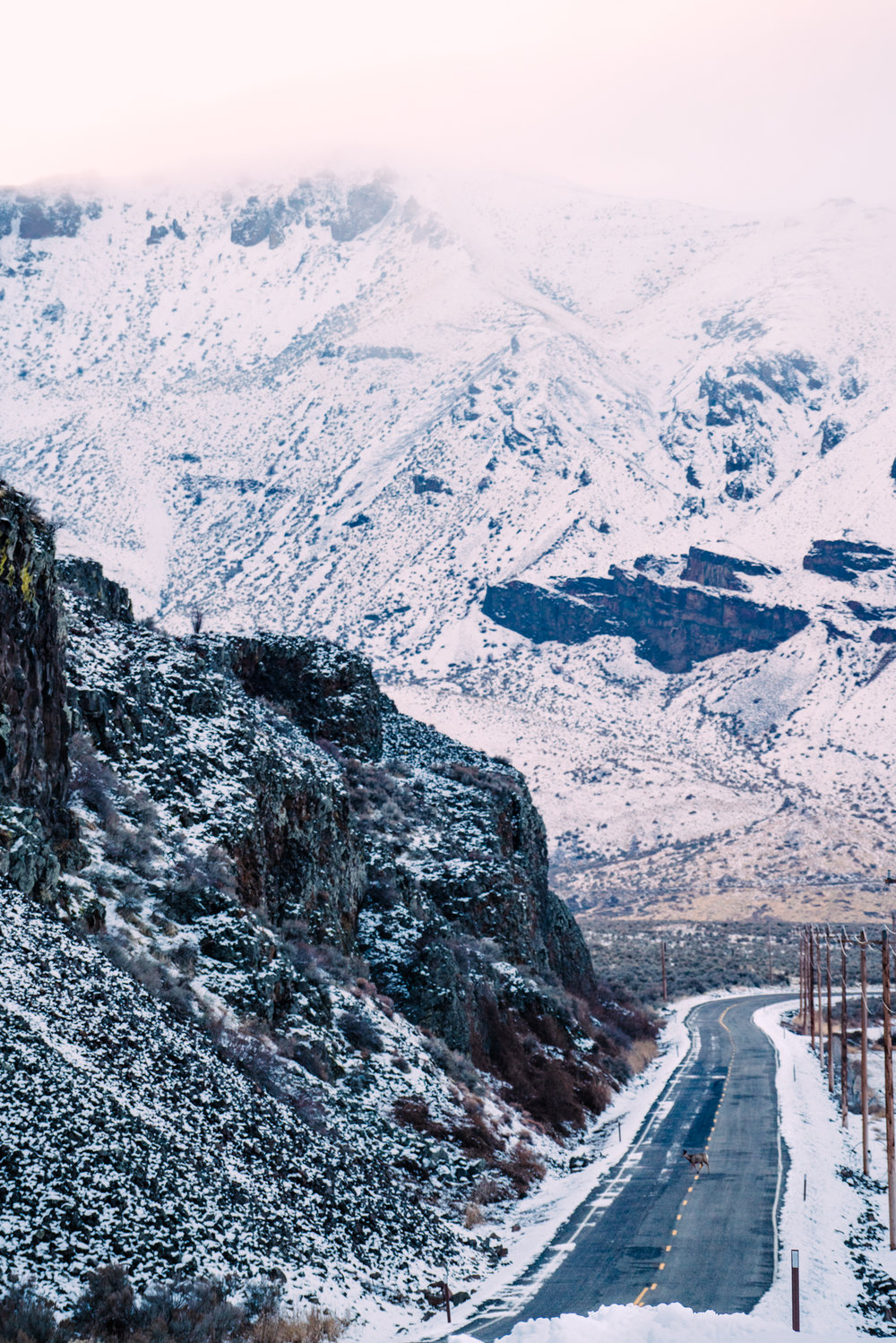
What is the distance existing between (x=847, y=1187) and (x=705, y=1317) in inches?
656

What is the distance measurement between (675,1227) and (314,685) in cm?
2849

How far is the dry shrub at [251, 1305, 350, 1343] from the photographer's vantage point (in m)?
18.3

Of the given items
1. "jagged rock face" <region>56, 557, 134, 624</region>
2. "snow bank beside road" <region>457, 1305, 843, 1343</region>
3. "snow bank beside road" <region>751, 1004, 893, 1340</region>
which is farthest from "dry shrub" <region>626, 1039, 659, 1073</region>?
"snow bank beside road" <region>457, 1305, 843, 1343</region>

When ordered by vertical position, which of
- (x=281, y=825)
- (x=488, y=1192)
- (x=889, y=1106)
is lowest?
(x=488, y=1192)

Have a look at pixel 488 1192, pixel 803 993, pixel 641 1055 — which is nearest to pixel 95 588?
pixel 488 1192

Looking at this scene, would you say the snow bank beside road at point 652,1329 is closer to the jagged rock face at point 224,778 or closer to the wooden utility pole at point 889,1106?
the wooden utility pole at point 889,1106

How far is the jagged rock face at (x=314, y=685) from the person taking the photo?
53.1 meters

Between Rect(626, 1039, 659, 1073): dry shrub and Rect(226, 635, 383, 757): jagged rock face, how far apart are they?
1616cm

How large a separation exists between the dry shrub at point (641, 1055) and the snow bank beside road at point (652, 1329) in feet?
105

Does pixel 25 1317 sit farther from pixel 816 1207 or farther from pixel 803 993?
pixel 803 993

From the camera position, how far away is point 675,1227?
30.4m

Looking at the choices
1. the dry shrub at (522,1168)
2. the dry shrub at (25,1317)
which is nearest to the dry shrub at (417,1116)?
the dry shrub at (522,1168)

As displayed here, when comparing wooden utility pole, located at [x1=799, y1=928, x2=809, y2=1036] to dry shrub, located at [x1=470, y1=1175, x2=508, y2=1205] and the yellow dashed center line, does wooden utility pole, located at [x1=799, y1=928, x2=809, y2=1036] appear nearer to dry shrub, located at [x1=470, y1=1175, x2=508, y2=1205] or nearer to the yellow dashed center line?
the yellow dashed center line

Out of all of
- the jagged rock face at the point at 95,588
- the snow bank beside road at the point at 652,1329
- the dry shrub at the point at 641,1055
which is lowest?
the dry shrub at the point at 641,1055
